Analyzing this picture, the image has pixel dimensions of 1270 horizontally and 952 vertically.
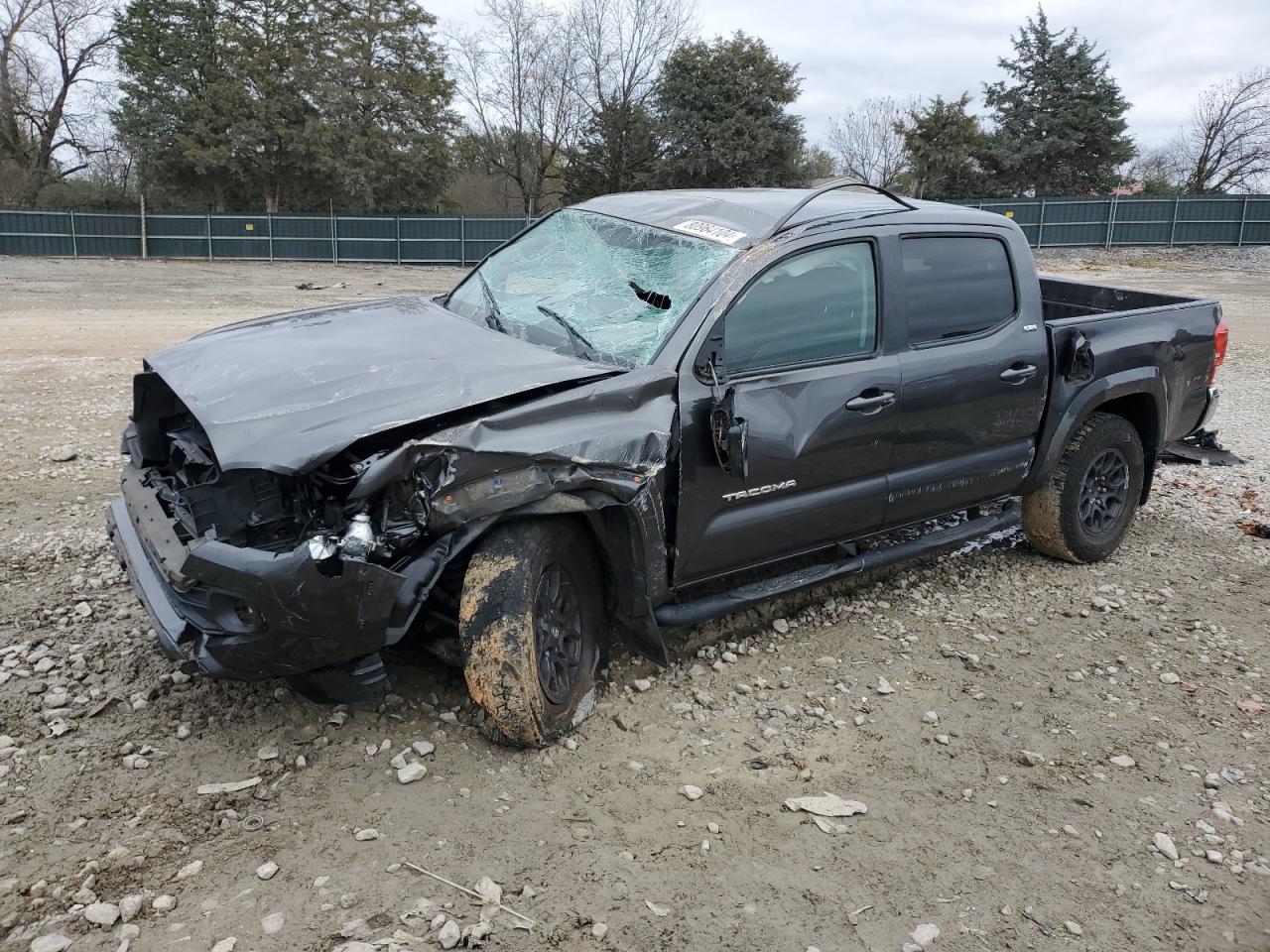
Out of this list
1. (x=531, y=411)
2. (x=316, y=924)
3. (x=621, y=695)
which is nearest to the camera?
(x=316, y=924)

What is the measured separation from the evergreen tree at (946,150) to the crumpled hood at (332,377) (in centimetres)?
3739

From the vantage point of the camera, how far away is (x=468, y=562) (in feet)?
10.9

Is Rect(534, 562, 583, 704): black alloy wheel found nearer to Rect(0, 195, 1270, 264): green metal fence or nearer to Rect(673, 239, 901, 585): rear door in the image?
Rect(673, 239, 901, 585): rear door

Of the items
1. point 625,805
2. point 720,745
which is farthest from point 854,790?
point 625,805

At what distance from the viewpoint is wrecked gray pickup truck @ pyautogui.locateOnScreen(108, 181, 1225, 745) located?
9.82 ft

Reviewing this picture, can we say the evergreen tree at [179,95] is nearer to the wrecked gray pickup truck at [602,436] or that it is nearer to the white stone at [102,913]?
the wrecked gray pickup truck at [602,436]

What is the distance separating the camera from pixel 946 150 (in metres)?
37.4

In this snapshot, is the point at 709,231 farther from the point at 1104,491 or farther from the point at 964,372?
the point at 1104,491

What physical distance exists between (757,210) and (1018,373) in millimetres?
1538

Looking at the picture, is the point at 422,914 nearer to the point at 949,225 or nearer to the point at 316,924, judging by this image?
the point at 316,924

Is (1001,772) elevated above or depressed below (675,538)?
below

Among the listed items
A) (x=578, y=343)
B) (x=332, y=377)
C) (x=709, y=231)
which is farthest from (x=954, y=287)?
(x=332, y=377)

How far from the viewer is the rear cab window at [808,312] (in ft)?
12.5

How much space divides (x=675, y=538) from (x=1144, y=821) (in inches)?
72.4
